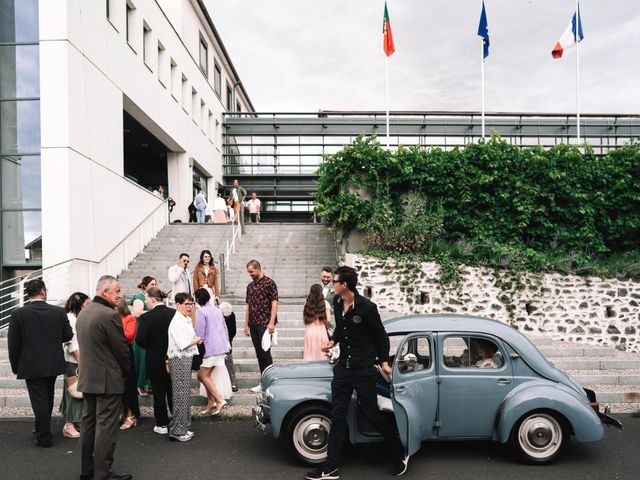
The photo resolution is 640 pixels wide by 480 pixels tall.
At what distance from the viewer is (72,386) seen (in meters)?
6.75

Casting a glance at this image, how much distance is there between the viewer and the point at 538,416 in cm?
566

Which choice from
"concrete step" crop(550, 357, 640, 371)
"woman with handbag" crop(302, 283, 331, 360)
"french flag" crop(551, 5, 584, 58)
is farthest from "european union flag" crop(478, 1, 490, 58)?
"woman with handbag" crop(302, 283, 331, 360)

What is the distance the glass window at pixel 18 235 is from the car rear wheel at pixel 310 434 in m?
10.3

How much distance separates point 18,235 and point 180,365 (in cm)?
913

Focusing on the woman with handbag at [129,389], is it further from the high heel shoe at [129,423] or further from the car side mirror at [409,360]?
the car side mirror at [409,360]

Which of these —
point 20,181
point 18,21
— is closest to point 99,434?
point 20,181

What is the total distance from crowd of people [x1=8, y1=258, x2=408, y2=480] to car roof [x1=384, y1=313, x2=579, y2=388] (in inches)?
23.3

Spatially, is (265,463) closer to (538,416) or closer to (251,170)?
(538,416)

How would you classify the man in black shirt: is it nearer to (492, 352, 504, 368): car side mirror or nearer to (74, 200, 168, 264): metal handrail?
(492, 352, 504, 368): car side mirror

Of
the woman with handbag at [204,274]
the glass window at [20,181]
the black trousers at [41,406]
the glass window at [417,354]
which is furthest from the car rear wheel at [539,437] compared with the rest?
the glass window at [20,181]

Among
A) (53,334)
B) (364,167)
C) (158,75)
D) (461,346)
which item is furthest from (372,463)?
(158,75)

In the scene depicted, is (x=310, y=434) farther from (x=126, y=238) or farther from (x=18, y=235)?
(x=126, y=238)

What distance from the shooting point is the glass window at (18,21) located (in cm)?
1346

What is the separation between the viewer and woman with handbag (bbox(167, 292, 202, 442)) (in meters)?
6.47
